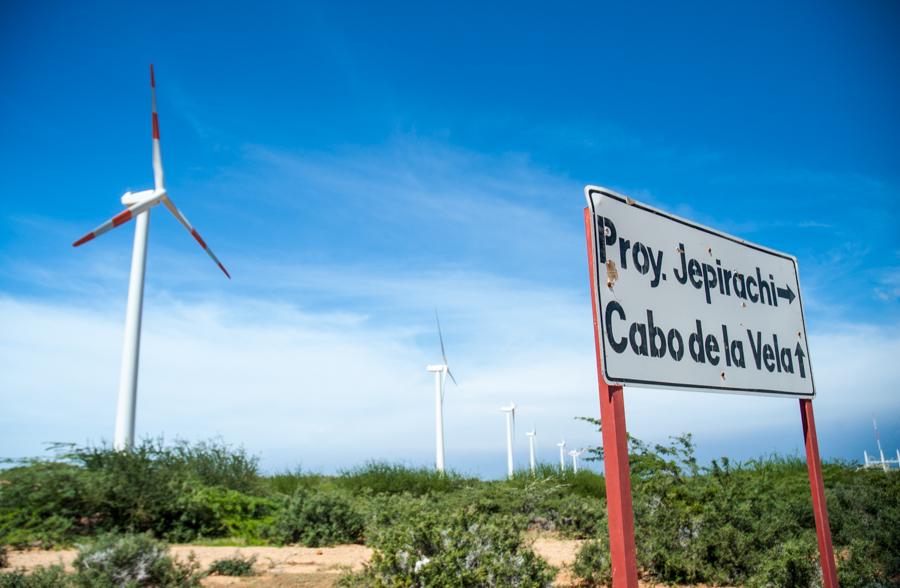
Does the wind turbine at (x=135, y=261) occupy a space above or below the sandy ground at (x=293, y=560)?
above

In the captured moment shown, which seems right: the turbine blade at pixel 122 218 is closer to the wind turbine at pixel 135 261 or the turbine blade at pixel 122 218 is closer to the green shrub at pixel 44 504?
the wind turbine at pixel 135 261

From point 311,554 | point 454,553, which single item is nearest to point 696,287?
point 454,553

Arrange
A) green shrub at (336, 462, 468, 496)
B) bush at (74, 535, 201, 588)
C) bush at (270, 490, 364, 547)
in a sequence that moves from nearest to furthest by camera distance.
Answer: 1. bush at (74, 535, 201, 588)
2. bush at (270, 490, 364, 547)
3. green shrub at (336, 462, 468, 496)

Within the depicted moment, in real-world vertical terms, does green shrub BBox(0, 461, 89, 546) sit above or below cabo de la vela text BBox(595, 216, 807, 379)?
below

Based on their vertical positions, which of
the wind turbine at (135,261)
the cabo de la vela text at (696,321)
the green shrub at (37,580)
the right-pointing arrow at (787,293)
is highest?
the wind turbine at (135,261)

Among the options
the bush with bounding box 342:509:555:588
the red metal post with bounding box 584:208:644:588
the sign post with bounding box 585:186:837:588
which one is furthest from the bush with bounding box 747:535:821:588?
the red metal post with bounding box 584:208:644:588

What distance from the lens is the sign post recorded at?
314 centimetres

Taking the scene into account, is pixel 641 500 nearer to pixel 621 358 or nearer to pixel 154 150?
pixel 621 358

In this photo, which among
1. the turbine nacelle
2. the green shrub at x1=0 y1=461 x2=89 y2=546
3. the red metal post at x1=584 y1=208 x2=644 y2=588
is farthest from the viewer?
the turbine nacelle

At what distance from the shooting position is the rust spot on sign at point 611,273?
10.6 ft

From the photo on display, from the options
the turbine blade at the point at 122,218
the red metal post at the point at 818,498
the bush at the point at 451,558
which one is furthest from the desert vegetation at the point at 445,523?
the turbine blade at the point at 122,218

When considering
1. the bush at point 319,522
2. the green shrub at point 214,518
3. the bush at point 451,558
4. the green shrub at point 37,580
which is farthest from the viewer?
the green shrub at point 214,518

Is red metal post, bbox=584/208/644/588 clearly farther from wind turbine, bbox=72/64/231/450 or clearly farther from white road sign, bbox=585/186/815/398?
wind turbine, bbox=72/64/231/450

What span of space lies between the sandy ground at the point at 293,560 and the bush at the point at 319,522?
35 cm
